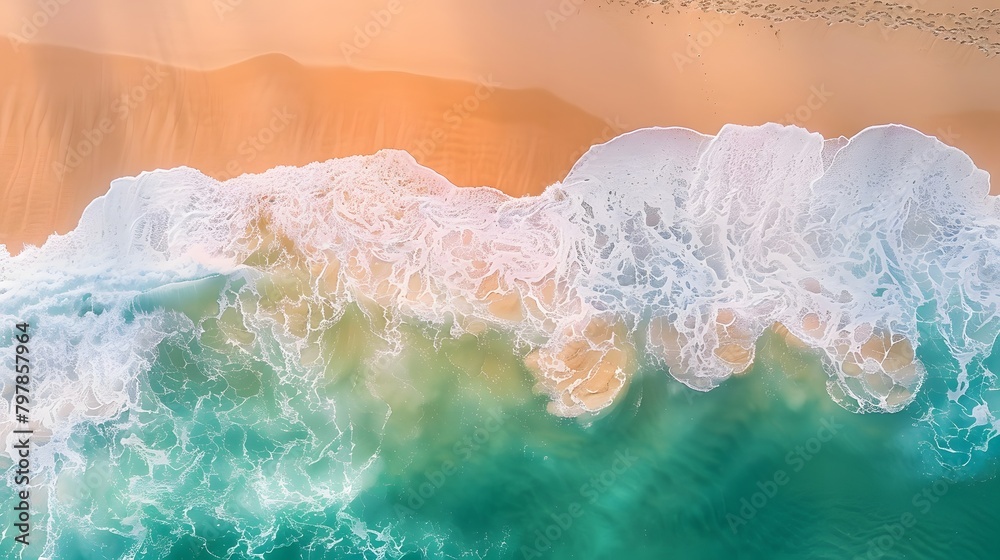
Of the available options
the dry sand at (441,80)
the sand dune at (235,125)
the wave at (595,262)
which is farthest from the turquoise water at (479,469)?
the dry sand at (441,80)

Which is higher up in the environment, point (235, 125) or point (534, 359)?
point (235, 125)

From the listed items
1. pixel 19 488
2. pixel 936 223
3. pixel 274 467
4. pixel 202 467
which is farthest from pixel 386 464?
pixel 936 223

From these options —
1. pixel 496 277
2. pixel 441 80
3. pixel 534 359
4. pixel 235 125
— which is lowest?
pixel 534 359

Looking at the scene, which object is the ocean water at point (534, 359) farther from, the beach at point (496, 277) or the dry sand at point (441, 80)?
the dry sand at point (441, 80)

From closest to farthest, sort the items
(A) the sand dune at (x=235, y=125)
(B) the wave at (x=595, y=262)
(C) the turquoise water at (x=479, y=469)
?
(C) the turquoise water at (x=479, y=469)
(B) the wave at (x=595, y=262)
(A) the sand dune at (x=235, y=125)

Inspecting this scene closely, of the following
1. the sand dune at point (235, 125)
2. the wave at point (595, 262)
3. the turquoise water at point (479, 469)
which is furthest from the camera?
the sand dune at point (235, 125)

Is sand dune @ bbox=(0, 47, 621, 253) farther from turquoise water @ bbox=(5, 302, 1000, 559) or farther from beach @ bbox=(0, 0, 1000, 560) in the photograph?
turquoise water @ bbox=(5, 302, 1000, 559)

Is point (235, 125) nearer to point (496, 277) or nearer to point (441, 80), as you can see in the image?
point (441, 80)

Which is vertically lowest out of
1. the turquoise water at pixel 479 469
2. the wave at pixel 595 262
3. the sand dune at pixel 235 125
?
the turquoise water at pixel 479 469

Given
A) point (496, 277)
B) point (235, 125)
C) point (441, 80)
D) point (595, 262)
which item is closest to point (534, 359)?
point (496, 277)
